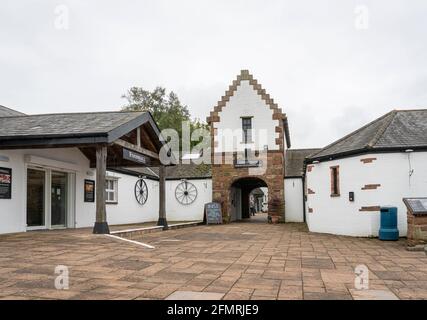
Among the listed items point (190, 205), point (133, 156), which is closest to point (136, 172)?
point (190, 205)

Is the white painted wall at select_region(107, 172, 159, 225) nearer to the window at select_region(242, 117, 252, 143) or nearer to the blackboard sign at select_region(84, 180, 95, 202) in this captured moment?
the blackboard sign at select_region(84, 180, 95, 202)

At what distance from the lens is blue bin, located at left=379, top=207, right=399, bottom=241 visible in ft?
36.9

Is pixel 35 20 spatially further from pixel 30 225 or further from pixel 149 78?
pixel 149 78

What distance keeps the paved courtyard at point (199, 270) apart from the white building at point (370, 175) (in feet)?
9.59

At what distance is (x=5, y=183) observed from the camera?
10.6 metres

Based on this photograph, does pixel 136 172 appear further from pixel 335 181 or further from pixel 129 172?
pixel 335 181

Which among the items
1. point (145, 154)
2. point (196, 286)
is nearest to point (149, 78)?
point (145, 154)

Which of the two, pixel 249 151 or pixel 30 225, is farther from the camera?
pixel 249 151

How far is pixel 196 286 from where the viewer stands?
5.01m

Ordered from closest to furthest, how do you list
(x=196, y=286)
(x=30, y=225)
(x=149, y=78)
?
(x=196, y=286) → (x=30, y=225) → (x=149, y=78)

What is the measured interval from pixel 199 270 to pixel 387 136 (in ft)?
30.9

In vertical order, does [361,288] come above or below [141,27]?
below

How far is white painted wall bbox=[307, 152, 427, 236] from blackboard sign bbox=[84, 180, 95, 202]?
29.2ft

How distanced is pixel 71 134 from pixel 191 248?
391cm
